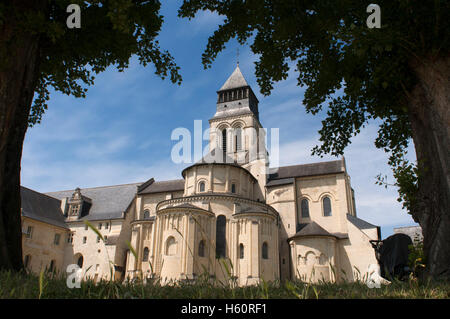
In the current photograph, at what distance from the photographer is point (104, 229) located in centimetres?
4097

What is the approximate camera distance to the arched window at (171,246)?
2797cm

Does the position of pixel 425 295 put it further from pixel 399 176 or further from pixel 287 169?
pixel 287 169

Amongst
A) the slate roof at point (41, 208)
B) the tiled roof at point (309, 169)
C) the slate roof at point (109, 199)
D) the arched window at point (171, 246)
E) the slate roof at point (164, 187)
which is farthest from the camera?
the slate roof at point (109, 199)

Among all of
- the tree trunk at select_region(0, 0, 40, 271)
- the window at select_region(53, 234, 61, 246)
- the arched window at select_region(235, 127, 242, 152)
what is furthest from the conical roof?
the tree trunk at select_region(0, 0, 40, 271)

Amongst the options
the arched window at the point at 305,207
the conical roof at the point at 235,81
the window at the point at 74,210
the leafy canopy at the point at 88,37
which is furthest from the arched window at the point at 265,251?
the conical roof at the point at 235,81

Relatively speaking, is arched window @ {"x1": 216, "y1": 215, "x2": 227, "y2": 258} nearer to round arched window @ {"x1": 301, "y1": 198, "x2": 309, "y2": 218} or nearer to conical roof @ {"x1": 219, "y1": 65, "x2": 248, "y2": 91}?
round arched window @ {"x1": 301, "y1": 198, "x2": 309, "y2": 218}

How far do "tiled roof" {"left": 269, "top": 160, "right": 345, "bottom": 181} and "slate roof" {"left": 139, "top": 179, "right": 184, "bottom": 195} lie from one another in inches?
453

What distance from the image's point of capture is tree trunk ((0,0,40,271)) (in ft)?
25.4

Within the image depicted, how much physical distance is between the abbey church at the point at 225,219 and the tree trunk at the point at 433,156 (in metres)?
16.0

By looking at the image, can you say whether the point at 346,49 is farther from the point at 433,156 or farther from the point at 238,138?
the point at 238,138

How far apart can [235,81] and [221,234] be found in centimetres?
2953

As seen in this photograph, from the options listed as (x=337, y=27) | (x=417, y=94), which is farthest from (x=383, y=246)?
(x=337, y=27)

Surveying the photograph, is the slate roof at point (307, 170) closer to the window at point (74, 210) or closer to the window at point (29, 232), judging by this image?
the window at point (74, 210)
